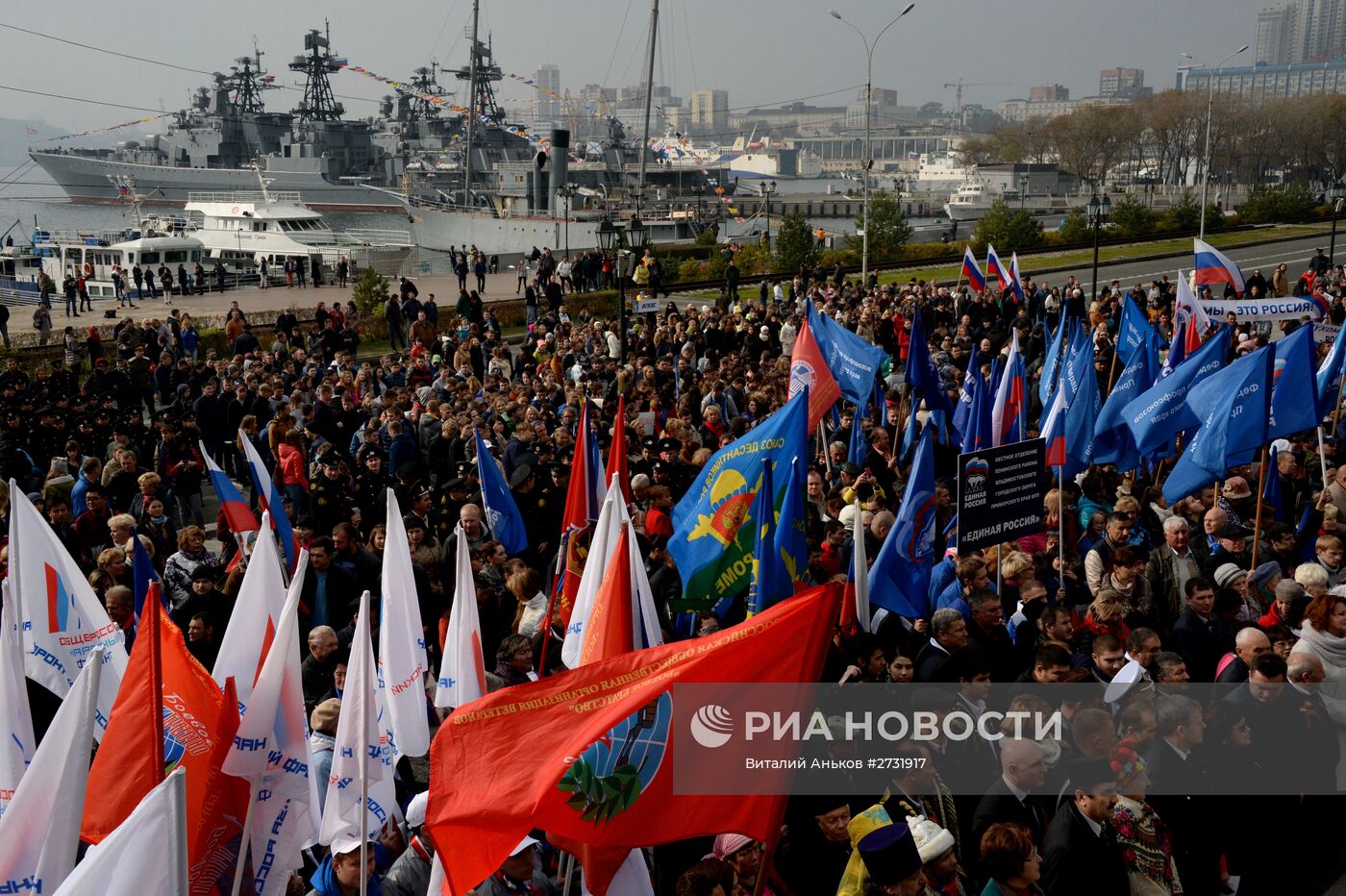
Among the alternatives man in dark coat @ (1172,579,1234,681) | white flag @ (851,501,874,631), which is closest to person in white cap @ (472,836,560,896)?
white flag @ (851,501,874,631)

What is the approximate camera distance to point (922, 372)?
43.5 feet

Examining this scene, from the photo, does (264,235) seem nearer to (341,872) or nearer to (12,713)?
(12,713)

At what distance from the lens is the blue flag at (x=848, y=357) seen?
44.1 ft

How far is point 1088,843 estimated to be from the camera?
497 cm

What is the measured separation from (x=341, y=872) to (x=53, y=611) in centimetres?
271

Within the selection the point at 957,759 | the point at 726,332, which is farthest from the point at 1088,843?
the point at 726,332

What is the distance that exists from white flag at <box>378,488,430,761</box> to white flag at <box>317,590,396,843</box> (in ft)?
2.27

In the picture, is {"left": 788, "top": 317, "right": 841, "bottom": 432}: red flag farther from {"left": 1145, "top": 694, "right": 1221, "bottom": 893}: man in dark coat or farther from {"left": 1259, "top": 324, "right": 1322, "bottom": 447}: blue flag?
{"left": 1145, "top": 694, "right": 1221, "bottom": 893}: man in dark coat

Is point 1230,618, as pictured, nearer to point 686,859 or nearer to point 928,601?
point 928,601

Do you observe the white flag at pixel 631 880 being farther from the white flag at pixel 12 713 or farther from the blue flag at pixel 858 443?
the blue flag at pixel 858 443

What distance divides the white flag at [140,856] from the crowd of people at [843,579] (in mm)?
1493

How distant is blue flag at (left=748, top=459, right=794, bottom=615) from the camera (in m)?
7.56

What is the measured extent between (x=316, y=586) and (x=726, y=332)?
13.6 meters

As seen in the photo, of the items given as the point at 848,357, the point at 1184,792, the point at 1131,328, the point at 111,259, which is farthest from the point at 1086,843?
the point at 111,259
